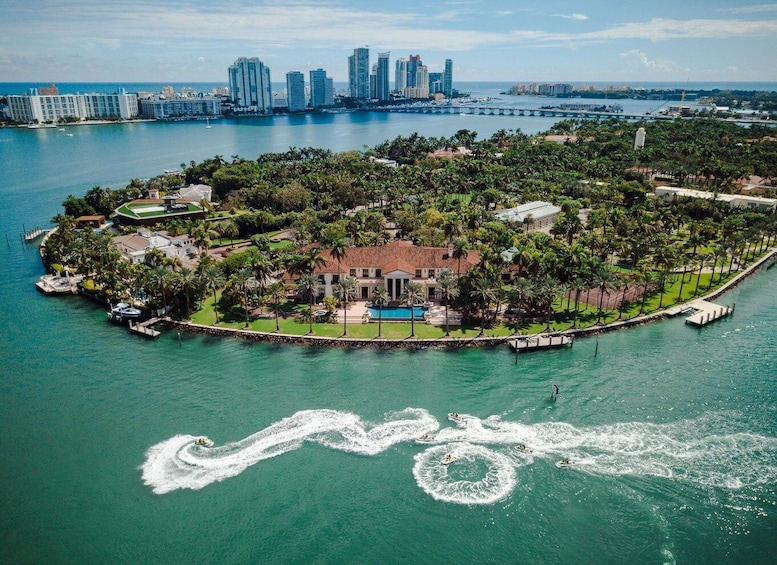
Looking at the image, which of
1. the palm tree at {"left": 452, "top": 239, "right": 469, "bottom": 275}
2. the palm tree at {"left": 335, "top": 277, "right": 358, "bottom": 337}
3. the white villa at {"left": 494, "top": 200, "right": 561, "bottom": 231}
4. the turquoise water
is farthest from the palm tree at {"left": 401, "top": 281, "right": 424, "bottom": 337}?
the white villa at {"left": 494, "top": 200, "right": 561, "bottom": 231}

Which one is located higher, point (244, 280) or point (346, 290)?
point (244, 280)

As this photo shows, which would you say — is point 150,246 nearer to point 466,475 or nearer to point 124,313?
point 124,313

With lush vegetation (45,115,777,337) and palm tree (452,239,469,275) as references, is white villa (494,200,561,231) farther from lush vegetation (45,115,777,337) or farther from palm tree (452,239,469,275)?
palm tree (452,239,469,275)

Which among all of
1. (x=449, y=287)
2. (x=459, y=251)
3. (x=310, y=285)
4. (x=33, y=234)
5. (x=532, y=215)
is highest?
(x=459, y=251)

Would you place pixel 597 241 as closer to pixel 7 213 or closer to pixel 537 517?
pixel 537 517

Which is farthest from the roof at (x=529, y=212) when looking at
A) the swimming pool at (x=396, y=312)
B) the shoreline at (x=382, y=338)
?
the swimming pool at (x=396, y=312)

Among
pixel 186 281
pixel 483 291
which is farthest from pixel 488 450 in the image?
pixel 186 281
